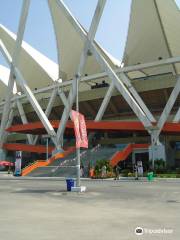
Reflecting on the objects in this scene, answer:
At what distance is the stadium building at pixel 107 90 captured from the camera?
45.3m

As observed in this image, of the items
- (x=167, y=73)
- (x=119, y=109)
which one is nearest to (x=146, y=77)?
(x=167, y=73)

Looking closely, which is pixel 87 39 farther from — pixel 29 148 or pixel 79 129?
pixel 79 129

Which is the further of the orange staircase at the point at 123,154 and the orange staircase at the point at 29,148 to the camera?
the orange staircase at the point at 29,148

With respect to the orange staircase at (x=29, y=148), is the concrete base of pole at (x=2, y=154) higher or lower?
lower

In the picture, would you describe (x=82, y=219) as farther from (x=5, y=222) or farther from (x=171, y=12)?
(x=171, y=12)

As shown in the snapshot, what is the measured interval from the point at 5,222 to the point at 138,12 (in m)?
46.2

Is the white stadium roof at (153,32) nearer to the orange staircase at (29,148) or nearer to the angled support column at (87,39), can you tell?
the angled support column at (87,39)

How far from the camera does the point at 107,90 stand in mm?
56031

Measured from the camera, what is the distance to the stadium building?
45344 mm

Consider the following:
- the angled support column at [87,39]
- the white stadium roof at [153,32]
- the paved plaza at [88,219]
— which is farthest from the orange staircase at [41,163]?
the paved plaza at [88,219]

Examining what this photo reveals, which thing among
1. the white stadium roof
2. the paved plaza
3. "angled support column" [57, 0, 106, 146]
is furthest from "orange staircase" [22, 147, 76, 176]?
the paved plaza

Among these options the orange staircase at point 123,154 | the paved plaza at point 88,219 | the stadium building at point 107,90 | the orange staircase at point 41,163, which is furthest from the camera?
the stadium building at point 107,90

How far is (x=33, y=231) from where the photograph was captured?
27.1 ft

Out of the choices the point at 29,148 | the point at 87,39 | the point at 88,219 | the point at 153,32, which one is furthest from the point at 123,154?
the point at 88,219
